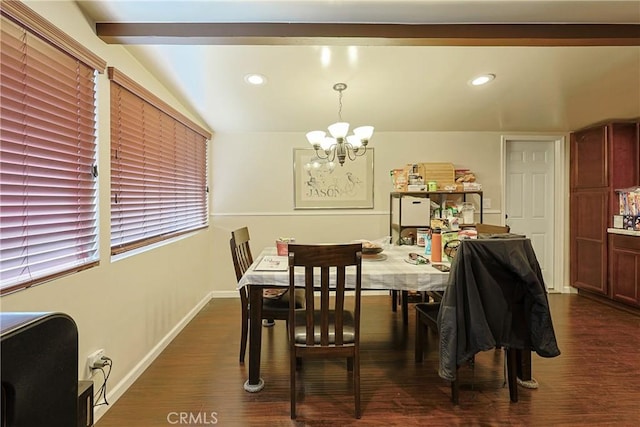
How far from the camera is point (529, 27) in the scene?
1878 millimetres

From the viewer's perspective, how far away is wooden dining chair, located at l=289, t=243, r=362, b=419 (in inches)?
65.2

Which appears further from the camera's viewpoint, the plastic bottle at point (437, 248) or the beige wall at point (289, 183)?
the beige wall at point (289, 183)

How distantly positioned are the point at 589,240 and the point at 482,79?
2.48 metres

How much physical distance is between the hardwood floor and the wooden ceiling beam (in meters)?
2.14

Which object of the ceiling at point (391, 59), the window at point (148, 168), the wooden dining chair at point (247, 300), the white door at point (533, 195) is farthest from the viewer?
the white door at point (533, 195)

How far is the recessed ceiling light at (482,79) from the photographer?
8.89 feet

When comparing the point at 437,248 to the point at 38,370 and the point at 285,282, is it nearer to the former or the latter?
the point at 285,282

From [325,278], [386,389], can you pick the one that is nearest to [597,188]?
[386,389]

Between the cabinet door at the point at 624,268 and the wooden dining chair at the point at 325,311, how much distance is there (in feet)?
10.7


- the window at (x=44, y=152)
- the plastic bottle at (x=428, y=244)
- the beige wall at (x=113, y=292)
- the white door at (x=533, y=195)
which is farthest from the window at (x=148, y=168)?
the white door at (x=533, y=195)

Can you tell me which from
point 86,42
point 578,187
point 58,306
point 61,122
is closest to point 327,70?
point 86,42

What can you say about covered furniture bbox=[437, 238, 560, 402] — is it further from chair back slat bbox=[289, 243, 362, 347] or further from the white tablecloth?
chair back slat bbox=[289, 243, 362, 347]

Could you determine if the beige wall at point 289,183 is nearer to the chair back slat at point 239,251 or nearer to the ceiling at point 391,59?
the ceiling at point 391,59

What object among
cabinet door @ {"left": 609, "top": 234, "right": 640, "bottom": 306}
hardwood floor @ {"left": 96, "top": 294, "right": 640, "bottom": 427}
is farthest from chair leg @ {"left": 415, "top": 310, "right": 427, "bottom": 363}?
cabinet door @ {"left": 609, "top": 234, "right": 640, "bottom": 306}
